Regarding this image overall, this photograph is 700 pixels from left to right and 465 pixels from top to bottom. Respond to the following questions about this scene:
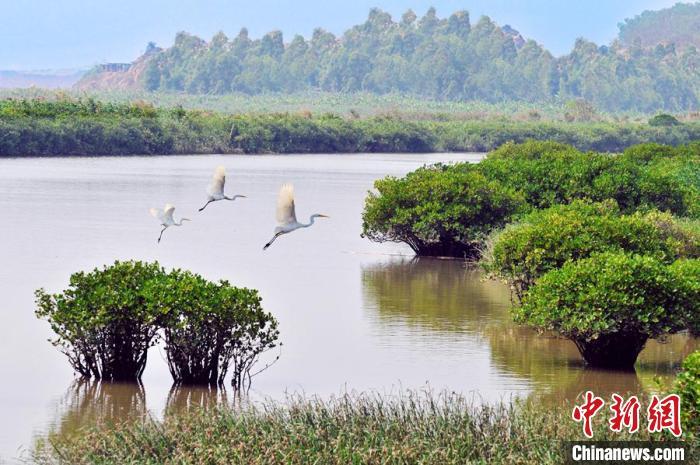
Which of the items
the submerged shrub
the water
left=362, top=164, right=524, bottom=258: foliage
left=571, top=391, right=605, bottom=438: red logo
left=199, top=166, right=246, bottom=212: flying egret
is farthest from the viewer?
the submerged shrub

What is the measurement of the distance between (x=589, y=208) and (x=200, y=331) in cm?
964

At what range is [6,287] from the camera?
22031 millimetres

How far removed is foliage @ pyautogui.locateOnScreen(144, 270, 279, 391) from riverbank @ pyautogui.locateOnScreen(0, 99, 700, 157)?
50.6 m

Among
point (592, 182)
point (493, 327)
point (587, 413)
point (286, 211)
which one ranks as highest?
point (286, 211)

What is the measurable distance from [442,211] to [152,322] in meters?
13.1

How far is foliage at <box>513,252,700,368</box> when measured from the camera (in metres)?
15.4

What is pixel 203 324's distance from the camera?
14328mm

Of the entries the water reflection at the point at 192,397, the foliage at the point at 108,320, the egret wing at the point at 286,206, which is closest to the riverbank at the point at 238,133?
the foliage at the point at 108,320

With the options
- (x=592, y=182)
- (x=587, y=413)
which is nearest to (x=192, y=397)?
(x=587, y=413)

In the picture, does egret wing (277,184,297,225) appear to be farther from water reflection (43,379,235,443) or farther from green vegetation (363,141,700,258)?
green vegetation (363,141,700,258)

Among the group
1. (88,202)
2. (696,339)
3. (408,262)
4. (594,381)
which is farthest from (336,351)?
(88,202)

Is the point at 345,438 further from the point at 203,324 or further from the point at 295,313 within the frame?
the point at 295,313

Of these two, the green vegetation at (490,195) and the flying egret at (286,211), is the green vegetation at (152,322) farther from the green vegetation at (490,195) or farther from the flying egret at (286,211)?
the green vegetation at (490,195)

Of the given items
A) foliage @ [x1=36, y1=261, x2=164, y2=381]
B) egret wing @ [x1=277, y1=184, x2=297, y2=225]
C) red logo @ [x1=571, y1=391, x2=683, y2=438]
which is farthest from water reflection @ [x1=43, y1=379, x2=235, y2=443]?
red logo @ [x1=571, y1=391, x2=683, y2=438]
